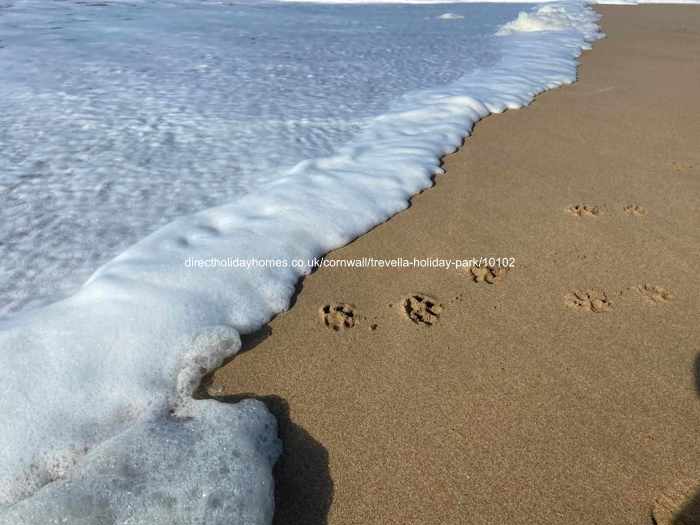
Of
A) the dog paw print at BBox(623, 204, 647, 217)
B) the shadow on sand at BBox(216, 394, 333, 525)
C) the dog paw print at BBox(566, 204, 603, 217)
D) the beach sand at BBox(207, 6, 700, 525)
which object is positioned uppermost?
the dog paw print at BBox(623, 204, 647, 217)

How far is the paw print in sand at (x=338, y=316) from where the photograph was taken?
6.81 ft

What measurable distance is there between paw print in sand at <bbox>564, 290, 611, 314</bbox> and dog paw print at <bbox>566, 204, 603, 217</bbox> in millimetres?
734

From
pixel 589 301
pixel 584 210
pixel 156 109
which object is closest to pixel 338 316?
pixel 589 301

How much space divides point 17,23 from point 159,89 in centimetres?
477

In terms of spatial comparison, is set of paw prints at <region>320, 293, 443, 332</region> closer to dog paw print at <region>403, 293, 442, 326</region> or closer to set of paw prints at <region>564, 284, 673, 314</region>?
dog paw print at <region>403, 293, 442, 326</region>

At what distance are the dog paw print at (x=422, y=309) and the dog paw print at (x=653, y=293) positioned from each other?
866mm

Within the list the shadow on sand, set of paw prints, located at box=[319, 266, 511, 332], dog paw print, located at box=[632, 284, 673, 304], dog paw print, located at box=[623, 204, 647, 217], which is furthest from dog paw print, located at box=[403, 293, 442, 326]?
dog paw print, located at box=[623, 204, 647, 217]

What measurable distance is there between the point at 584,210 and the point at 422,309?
1296 mm

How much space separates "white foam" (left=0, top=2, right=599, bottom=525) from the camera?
1.47m

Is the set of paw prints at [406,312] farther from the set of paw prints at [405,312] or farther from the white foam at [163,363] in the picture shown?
the white foam at [163,363]

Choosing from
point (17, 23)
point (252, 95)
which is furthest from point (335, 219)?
point (17, 23)

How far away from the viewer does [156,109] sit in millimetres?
4441

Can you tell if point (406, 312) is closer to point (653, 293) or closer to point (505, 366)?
A: point (505, 366)

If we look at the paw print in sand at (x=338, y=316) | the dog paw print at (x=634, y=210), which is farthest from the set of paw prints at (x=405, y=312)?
the dog paw print at (x=634, y=210)
